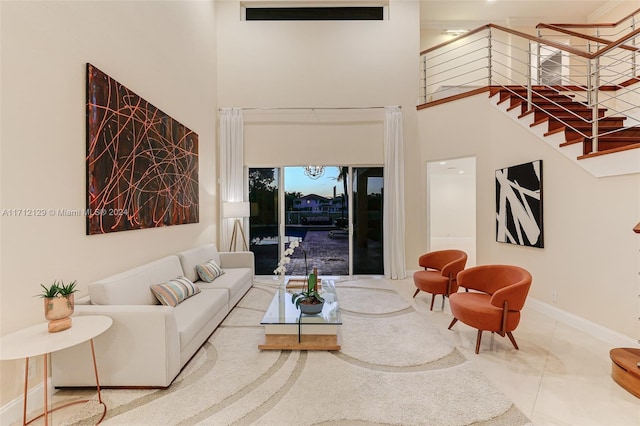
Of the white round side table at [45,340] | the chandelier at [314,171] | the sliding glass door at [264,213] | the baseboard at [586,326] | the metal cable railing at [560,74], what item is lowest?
the baseboard at [586,326]

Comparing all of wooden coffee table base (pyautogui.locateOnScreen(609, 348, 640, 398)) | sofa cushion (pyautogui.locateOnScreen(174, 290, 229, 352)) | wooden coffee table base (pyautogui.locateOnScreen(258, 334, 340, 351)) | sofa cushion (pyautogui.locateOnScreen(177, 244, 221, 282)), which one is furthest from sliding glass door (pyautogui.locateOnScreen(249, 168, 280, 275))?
wooden coffee table base (pyautogui.locateOnScreen(609, 348, 640, 398))

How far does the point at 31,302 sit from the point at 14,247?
0.42 meters

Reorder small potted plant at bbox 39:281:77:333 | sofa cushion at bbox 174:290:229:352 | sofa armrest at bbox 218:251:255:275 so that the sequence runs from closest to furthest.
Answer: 1. small potted plant at bbox 39:281:77:333
2. sofa cushion at bbox 174:290:229:352
3. sofa armrest at bbox 218:251:255:275

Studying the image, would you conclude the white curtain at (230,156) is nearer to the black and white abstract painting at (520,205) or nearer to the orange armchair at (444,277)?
the orange armchair at (444,277)

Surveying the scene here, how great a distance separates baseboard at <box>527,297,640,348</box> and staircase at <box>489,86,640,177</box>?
5.42ft

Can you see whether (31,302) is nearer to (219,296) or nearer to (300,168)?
(219,296)

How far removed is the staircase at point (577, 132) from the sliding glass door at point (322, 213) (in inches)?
102

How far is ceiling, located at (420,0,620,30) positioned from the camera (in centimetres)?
648

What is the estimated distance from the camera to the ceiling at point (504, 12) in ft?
21.3

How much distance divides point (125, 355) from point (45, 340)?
0.60 meters

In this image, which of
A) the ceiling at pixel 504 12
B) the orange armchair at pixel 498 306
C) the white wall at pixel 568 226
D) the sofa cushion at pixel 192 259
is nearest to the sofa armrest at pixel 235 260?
the sofa cushion at pixel 192 259

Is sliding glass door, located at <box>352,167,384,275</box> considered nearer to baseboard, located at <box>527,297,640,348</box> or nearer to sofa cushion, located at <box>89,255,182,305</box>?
baseboard, located at <box>527,297,640,348</box>

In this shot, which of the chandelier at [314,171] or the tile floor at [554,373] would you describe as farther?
the chandelier at [314,171]

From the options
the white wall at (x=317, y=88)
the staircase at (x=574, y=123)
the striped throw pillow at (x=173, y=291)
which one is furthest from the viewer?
the white wall at (x=317, y=88)
